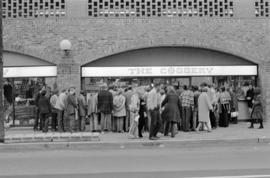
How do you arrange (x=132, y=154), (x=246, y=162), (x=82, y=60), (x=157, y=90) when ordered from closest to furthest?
(x=246, y=162) < (x=132, y=154) < (x=157, y=90) < (x=82, y=60)

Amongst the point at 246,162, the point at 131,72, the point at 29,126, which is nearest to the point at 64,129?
the point at 29,126

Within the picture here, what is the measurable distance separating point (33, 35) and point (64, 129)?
14.4 feet

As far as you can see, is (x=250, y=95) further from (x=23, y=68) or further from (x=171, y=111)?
(x=23, y=68)

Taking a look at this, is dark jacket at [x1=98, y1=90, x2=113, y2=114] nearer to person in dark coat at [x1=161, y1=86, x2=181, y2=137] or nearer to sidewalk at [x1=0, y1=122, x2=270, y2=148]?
sidewalk at [x1=0, y1=122, x2=270, y2=148]

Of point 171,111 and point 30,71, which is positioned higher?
point 30,71

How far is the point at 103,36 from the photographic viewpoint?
16.8 m

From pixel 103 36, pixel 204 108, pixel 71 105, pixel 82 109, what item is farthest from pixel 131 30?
pixel 204 108

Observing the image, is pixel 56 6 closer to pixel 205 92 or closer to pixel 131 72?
pixel 131 72

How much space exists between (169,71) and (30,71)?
589cm

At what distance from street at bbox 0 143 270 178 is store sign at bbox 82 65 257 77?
5.42m

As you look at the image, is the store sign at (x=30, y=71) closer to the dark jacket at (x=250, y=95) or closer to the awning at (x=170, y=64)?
the awning at (x=170, y=64)

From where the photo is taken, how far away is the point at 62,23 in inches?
659

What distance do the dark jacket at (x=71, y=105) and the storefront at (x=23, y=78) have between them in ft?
8.56

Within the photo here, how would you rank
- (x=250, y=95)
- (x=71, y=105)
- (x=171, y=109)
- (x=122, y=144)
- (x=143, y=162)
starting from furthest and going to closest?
1. (x=250, y=95)
2. (x=71, y=105)
3. (x=171, y=109)
4. (x=122, y=144)
5. (x=143, y=162)
